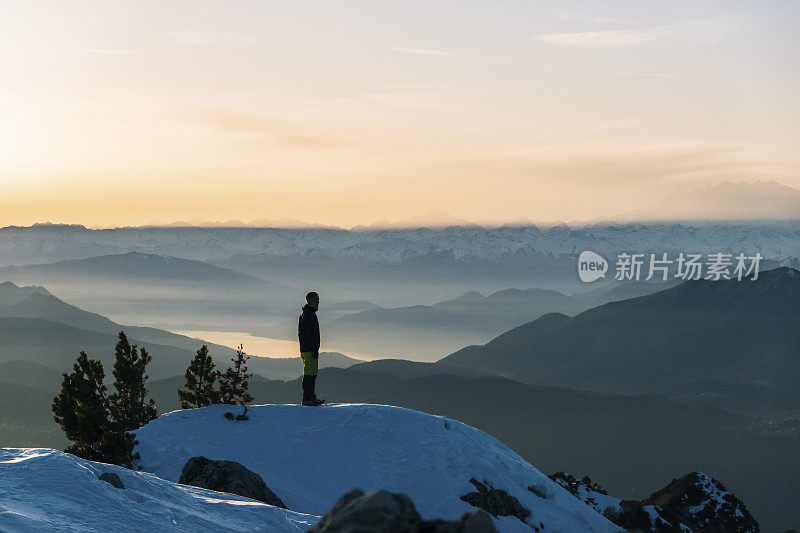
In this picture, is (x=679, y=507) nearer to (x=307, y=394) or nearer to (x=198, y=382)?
(x=307, y=394)

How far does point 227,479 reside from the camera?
16.9 meters

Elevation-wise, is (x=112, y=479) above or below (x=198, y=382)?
above

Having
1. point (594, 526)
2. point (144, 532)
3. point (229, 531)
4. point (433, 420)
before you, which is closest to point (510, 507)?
point (594, 526)

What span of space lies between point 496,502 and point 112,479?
10.5m

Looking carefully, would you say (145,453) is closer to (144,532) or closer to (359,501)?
(144,532)

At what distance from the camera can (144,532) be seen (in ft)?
34.8

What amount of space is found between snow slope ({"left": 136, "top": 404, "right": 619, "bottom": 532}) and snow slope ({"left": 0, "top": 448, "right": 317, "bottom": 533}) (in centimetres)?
454

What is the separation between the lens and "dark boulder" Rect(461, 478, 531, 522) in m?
18.7

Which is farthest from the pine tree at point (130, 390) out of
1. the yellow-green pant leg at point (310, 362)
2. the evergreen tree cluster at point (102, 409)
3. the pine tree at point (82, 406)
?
the yellow-green pant leg at point (310, 362)

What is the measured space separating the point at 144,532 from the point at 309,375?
37.0 feet

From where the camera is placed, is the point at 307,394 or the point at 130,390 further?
the point at 130,390

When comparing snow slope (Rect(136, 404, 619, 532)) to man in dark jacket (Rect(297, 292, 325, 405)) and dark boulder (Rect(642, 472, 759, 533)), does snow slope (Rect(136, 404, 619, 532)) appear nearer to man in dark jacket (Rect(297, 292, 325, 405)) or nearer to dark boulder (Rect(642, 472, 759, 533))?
man in dark jacket (Rect(297, 292, 325, 405))

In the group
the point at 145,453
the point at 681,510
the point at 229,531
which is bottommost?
the point at 681,510

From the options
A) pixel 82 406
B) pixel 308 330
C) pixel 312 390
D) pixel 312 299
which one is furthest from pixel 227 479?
pixel 82 406
